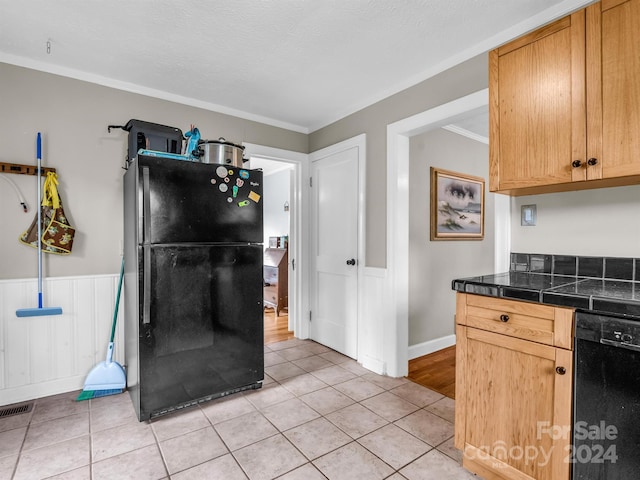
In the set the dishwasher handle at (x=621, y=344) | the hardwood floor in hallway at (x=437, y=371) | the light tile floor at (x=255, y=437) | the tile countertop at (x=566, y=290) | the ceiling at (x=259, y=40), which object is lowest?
the hardwood floor in hallway at (x=437, y=371)

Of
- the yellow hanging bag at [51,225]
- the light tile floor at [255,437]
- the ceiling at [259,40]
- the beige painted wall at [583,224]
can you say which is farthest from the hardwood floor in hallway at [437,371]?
the yellow hanging bag at [51,225]

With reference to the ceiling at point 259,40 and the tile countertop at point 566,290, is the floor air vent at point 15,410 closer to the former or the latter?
the ceiling at point 259,40

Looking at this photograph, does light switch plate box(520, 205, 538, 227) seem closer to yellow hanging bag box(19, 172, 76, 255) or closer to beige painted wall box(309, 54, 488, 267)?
beige painted wall box(309, 54, 488, 267)

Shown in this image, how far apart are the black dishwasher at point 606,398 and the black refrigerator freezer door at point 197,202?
6.53 ft

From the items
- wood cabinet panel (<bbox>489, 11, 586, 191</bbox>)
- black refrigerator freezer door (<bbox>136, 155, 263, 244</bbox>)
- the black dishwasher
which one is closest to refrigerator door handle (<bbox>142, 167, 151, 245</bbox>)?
black refrigerator freezer door (<bbox>136, 155, 263, 244</bbox>)

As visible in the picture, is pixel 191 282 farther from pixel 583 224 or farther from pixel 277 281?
pixel 277 281

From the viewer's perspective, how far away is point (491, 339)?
1520 mm

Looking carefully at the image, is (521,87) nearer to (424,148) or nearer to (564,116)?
(564,116)

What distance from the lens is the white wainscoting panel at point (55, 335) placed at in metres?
2.32

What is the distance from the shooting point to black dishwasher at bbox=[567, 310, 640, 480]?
112cm

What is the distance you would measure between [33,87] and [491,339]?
3367 millimetres

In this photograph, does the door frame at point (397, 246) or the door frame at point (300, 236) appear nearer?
the door frame at point (397, 246)

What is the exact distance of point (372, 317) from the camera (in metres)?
2.97

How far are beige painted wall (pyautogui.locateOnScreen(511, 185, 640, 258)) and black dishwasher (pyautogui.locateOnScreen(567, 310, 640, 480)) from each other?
0.67 metres
